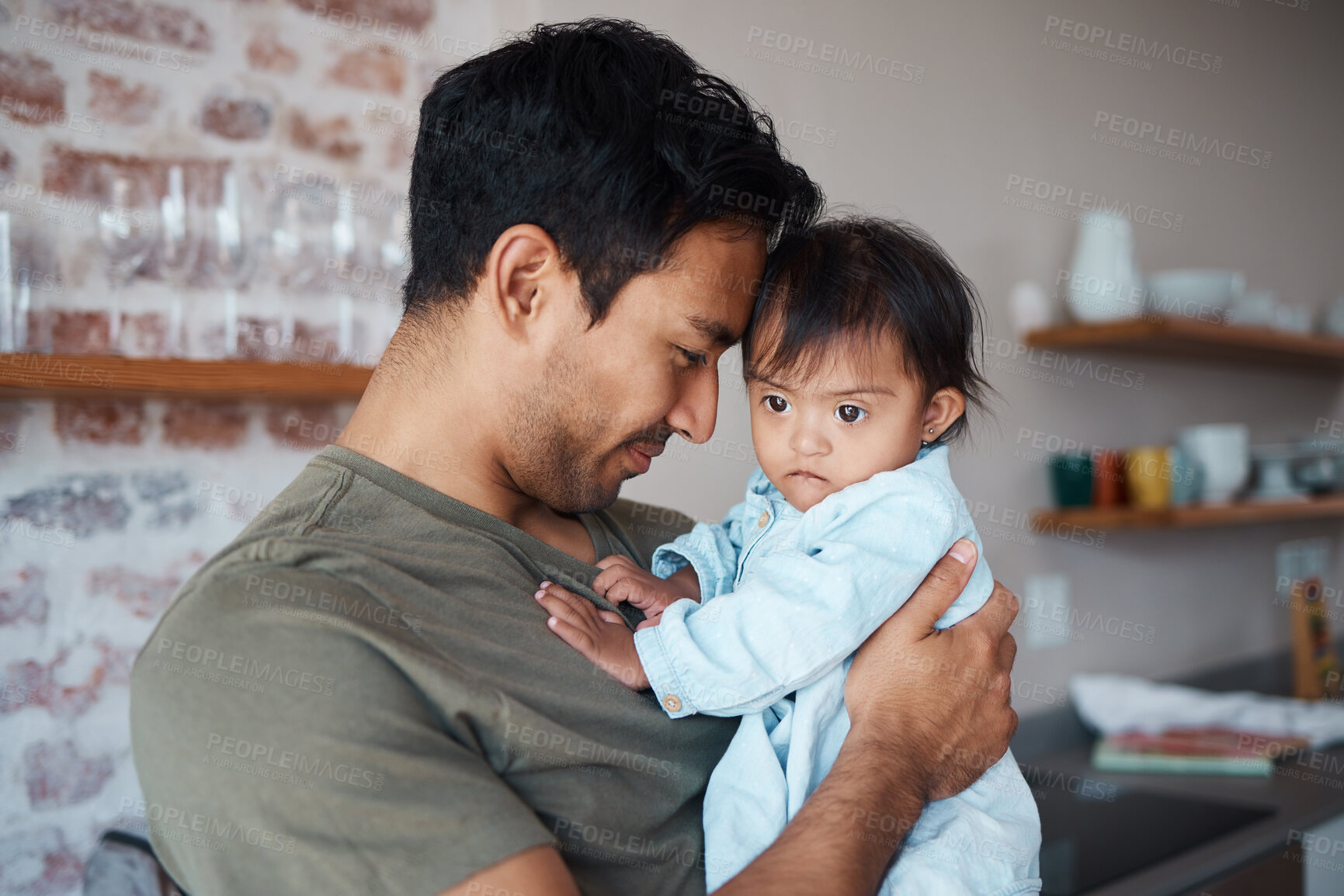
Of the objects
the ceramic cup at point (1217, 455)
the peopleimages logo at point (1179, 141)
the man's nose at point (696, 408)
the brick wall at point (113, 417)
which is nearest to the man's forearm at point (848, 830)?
the man's nose at point (696, 408)

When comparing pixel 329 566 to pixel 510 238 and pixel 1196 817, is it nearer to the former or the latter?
pixel 510 238

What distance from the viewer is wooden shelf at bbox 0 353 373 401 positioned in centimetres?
126

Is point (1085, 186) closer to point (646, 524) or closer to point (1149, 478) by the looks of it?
point (1149, 478)

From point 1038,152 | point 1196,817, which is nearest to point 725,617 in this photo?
point 1196,817

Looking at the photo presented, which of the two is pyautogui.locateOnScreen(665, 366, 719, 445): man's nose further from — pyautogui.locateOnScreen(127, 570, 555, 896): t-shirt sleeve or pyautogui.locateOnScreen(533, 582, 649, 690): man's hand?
pyautogui.locateOnScreen(127, 570, 555, 896): t-shirt sleeve

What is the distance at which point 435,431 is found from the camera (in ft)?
3.48

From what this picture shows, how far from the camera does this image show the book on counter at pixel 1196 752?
2.32 metres

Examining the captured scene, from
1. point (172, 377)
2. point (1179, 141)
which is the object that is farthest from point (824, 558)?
point (1179, 141)

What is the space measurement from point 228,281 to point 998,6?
2.01 meters

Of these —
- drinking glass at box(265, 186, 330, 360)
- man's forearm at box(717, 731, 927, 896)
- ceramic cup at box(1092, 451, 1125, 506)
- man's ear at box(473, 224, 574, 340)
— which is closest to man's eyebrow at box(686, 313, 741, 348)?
man's ear at box(473, 224, 574, 340)

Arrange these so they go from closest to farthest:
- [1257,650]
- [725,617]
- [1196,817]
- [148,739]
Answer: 1. [148,739]
2. [725,617]
3. [1196,817]
4. [1257,650]

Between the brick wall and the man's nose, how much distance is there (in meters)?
0.77

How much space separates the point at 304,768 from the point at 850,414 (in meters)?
0.68

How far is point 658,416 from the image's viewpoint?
1.11 m
